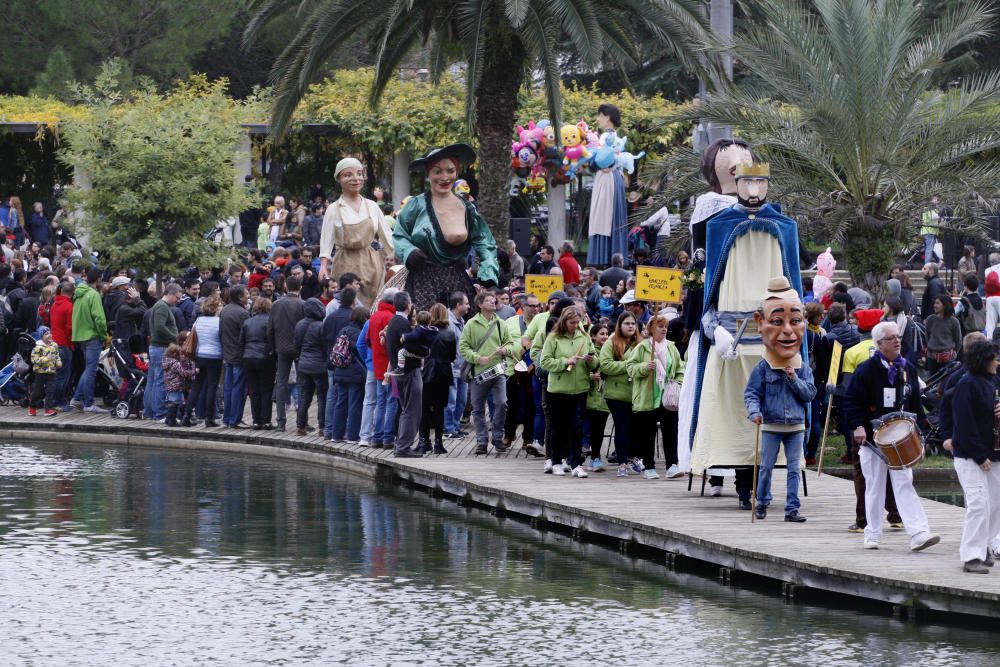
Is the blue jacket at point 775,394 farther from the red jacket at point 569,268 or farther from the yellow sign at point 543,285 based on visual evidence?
the red jacket at point 569,268

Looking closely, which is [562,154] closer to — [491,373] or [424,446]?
[424,446]

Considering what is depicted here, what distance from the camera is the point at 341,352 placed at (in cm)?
1944

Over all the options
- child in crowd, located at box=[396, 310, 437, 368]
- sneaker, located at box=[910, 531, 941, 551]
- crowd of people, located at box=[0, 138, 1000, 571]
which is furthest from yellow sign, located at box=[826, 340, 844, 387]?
sneaker, located at box=[910, 531, 941, 551]

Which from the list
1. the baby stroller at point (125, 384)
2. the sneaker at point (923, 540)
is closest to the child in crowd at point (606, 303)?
the baby stroller at point (125, 384)

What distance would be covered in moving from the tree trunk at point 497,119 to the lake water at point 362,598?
7.69 m

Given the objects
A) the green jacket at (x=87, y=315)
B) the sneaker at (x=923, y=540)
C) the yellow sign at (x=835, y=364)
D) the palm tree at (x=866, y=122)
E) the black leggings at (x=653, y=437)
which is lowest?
the sneaker at (x=923, y=540)

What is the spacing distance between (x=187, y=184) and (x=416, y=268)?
577 cm

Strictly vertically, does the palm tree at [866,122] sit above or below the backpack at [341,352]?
above

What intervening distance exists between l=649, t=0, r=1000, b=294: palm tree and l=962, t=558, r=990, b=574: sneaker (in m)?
9.41

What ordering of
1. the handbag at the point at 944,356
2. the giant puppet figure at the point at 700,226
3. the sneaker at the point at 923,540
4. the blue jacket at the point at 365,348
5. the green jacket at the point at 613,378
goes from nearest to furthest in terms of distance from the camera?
the sneaker at the point at 923,540 < the giant puppet figure at the point at 700,226 < the green jacket at the point at 613,378 < the blue jacket at the point at 365,348 < the handbag at the point at 944,356

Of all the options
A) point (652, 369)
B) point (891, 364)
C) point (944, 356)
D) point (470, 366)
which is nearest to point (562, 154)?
point (944, 356)

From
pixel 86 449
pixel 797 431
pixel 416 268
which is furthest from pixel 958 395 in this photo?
pixel 86 449

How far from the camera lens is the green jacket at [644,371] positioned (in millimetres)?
15867

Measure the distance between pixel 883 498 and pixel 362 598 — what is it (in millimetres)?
3658
